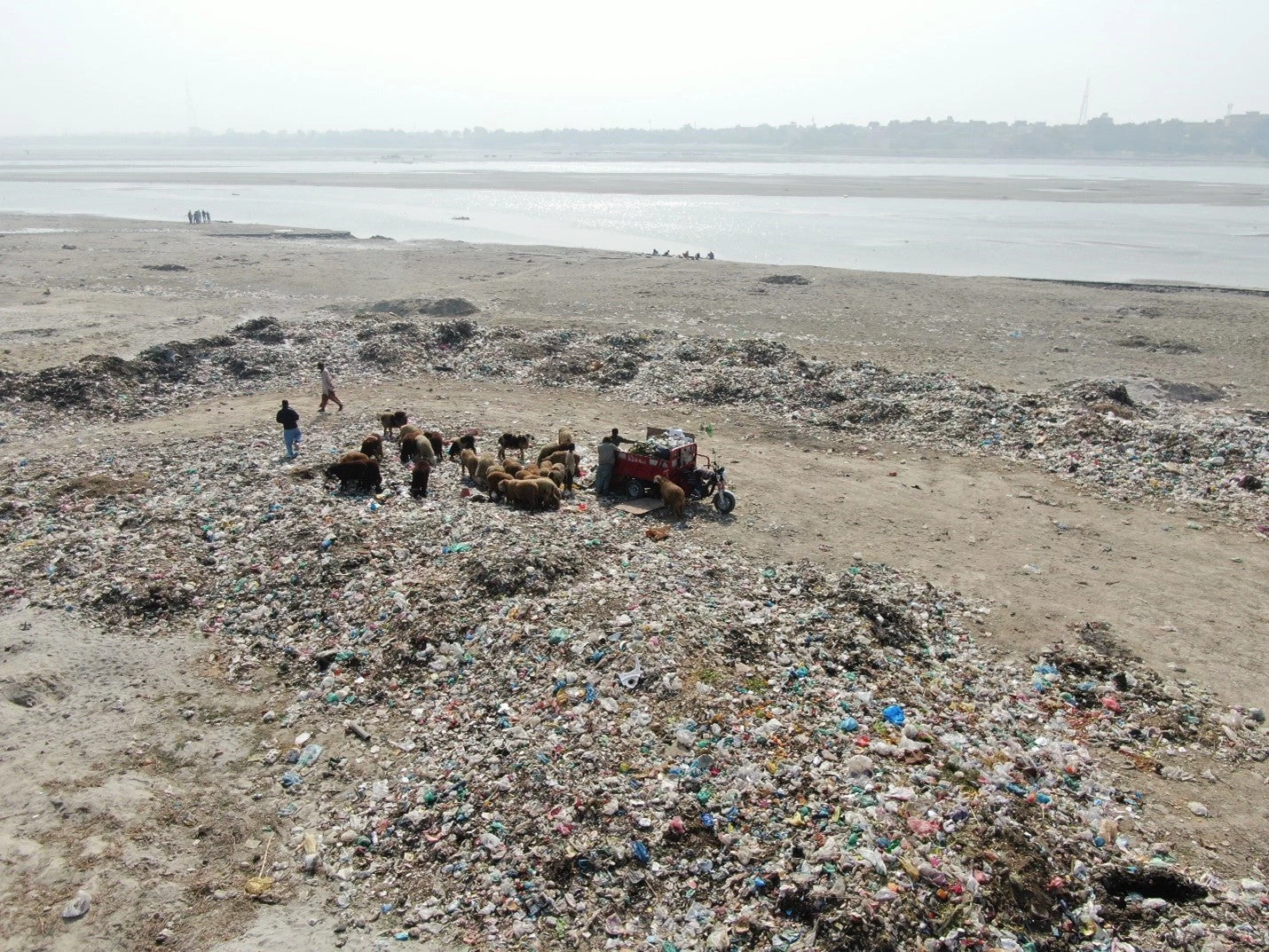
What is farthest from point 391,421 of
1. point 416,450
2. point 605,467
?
point 605,467

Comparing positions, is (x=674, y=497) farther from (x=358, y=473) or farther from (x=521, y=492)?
(x=358, y=473)

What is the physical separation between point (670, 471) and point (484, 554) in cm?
331

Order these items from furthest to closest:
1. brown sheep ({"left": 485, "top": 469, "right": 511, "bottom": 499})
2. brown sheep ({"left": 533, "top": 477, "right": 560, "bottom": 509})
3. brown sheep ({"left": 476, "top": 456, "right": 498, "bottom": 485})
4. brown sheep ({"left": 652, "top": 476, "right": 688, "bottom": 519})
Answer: brown sheep ({"left": 476, "top": 456, "right": 498, "bottom": 485})
brown sheep ({"left": 485, "top": 469, "right": 511, "bottom": 499})
brown sheep ({"left": 533, "top": 477, "right": 560, "bottom": 509})
brown sheep ({"left": 652, "top": 476, "right": 688, "bottom": 519})

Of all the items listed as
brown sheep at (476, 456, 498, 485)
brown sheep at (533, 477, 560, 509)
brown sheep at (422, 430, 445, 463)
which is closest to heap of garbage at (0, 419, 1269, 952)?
brown sheep at (533, 477, 560, 509)

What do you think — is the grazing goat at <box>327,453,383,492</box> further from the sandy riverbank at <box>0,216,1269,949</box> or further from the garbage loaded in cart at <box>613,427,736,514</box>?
the garbage loaded in cart at <box>613,427,736,514</box>

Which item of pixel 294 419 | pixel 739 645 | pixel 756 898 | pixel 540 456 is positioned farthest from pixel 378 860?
pixel 294 419

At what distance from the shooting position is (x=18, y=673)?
8.90m

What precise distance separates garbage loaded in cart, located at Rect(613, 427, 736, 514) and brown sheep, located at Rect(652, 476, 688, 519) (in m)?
0.25

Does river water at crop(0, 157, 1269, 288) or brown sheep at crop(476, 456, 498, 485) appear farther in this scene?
river water at crop(0, 157, 1269, 288)

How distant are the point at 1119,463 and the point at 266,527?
13.8m

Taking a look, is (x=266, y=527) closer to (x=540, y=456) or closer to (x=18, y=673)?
(x=18, y=673)

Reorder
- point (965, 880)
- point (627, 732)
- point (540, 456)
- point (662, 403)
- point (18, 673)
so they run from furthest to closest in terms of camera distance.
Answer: point (662, 403) → point (540, 456) → point (18, 673) → point (627, 732) → point (965, 880)

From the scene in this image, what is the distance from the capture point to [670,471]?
12.6 metres

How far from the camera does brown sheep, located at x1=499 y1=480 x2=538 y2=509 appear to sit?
40.4 ft
